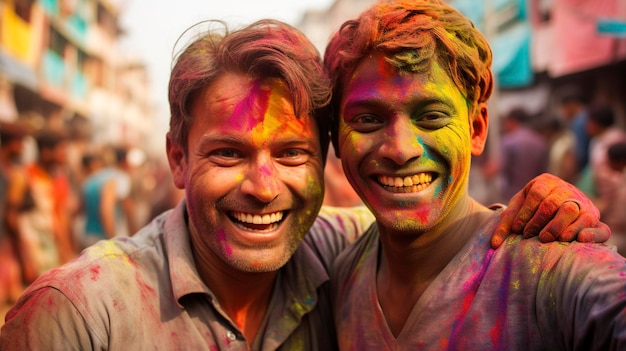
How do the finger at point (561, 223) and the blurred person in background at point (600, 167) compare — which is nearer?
the finger at point (561, 223)

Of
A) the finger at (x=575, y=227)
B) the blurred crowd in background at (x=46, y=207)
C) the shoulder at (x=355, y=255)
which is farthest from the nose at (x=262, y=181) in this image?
the blurred crowd in background at (x=46, y=207)

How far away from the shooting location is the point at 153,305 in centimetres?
236

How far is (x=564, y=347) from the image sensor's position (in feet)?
6.06

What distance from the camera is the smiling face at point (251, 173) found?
242 centimetres

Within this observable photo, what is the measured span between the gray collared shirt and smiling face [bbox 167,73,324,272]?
0.23m

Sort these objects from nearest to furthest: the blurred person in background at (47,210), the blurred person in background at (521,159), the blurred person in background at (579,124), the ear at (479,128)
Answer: the ear at (479,128)
the blurred person in background at (47,210)
the blurred person in background at (521,159)
the blurred person in background at (579,124)

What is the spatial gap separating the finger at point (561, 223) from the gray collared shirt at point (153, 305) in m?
1.12

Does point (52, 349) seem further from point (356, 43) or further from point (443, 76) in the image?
point (443, 76)

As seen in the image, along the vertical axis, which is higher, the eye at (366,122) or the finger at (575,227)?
the eye at (366,122)

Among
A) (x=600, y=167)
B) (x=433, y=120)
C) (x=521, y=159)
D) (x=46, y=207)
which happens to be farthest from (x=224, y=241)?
(x=521, y=159)

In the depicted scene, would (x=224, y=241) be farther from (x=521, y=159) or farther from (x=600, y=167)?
(x=521, y=159)

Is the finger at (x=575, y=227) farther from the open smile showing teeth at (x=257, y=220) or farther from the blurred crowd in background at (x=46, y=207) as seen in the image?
the blurred crowd in background at (x=46, y=207)

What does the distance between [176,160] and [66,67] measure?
76.7 ft

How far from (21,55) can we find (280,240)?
56.6ft
